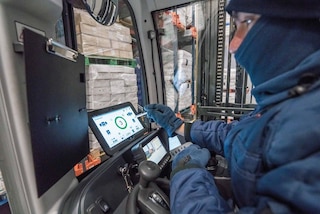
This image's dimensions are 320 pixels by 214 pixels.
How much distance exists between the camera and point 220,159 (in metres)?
1.32

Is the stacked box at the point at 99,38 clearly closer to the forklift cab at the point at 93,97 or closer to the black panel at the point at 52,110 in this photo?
the forklift cab at the point at 93,97

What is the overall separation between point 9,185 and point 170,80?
182 cm

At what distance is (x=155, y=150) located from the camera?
1251 mm

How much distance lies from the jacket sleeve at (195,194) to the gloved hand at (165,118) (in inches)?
23.5

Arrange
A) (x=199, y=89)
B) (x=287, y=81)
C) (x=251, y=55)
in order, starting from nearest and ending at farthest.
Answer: (x=287, y=81), (x=251, y=55), (x=199, y=89)

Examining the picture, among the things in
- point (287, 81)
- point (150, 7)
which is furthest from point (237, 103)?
point (287, 81)

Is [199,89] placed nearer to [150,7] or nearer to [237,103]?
[237,103]

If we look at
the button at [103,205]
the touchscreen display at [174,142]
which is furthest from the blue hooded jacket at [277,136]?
the touchscreen display at [174,142]

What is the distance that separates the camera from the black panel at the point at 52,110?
55 cm

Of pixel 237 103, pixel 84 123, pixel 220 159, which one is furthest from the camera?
pixel 237 103

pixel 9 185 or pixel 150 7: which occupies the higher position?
pixel 150 7

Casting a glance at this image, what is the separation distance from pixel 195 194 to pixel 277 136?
1.04 feet

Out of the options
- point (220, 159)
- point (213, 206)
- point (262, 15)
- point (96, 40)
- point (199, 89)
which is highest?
point (96, 40)

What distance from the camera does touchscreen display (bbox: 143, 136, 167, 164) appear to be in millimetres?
1166
